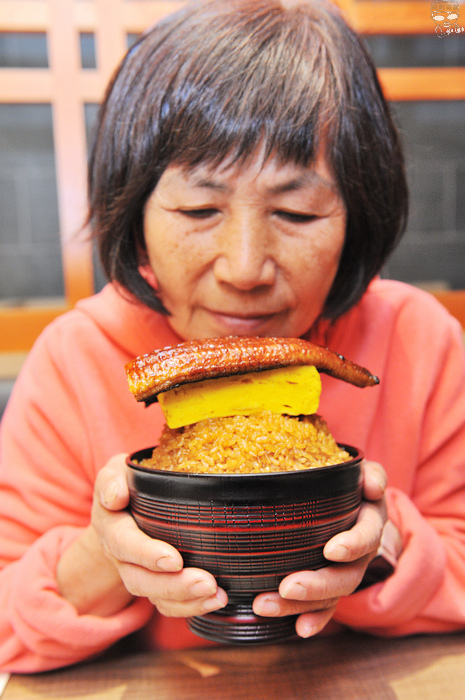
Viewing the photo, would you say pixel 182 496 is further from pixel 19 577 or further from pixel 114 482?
pixel 19 577

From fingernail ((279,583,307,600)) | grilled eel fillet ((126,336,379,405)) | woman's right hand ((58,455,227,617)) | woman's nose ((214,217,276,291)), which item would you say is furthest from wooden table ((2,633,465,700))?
woman's nose ((214,217,276,291))

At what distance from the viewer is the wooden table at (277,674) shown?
760mm

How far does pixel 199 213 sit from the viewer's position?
0.86 metres

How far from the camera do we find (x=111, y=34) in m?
3.18

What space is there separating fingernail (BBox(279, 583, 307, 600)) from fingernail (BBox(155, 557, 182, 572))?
0.37ft

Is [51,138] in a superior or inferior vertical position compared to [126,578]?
superior

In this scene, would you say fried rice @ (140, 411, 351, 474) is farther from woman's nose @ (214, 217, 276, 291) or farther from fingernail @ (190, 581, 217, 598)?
woman's nose @ (214, 217, 276, 291)

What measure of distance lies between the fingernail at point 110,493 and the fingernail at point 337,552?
0.85 feet

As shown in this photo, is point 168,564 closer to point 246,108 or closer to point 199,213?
point 199,213

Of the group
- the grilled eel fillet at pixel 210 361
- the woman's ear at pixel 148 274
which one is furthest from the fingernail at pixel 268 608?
the woman's ear at pixel 148 274

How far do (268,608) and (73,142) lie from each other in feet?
10.6

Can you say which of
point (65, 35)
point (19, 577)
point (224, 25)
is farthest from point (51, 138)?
point (19, 577)

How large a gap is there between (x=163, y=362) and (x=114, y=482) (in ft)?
0.64

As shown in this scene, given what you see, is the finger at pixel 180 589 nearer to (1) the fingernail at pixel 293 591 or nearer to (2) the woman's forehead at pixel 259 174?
(1) the fingernail at pixel 293 591
